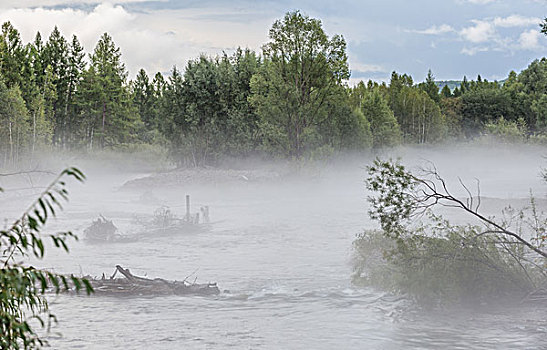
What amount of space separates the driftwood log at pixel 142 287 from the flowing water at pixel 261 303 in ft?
0.65

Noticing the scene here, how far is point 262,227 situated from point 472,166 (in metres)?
30.4

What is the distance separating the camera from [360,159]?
4031 centimetres

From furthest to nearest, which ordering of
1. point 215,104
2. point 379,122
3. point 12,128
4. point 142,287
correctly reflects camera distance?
point 379,122, point 215,104, point 12,128, point 142,287

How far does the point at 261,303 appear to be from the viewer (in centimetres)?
1174

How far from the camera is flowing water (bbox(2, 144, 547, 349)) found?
959 centimetres

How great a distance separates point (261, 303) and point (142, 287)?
7.67 feet

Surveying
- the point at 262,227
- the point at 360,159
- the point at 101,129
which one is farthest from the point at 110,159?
the point at 262,227

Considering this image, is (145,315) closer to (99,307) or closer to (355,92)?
(99,307)

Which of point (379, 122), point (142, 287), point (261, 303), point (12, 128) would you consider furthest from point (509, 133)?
point (142, 287)

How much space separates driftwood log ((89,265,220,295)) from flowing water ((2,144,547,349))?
0.65ft

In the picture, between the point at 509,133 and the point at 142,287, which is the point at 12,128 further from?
the point at 509,133

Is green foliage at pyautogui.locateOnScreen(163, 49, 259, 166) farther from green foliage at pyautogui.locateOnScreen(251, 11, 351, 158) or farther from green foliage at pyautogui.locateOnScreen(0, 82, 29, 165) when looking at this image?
green foliage at pyautogui.locateOnScreen(0, 82, 29, 165)

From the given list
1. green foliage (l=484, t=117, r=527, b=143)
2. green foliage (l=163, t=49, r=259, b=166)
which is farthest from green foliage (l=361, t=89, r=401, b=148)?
green foliage (l=163, t=49, r=259, b=166)

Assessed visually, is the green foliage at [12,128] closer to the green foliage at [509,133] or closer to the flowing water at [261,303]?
the flowing water at [261,303]
